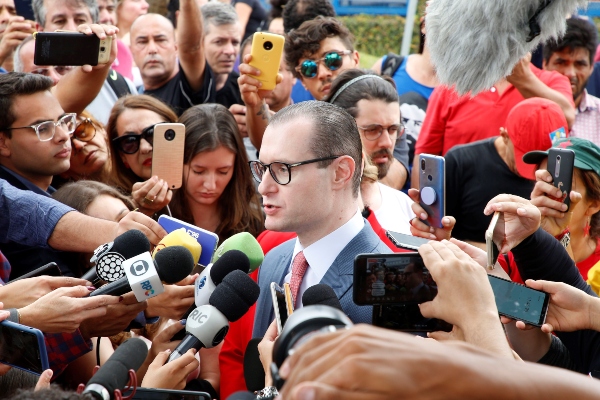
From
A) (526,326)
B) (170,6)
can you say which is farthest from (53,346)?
(170,6)

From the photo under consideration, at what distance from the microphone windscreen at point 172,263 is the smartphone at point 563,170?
1.91 m

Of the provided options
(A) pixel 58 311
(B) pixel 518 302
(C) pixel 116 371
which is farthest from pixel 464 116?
(C) pixel 116 371

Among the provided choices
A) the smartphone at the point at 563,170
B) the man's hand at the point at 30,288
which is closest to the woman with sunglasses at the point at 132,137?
the man's hand at the point at 30,288

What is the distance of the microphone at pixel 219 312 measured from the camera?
249 cm

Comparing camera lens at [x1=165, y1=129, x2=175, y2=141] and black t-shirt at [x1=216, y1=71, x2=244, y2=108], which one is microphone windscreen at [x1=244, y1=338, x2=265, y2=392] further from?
black t-shirt at [x1=216, y1=71, x2=244, y2=108]

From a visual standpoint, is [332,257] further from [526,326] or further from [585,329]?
[585,329]

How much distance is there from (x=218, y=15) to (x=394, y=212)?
3.24 meters

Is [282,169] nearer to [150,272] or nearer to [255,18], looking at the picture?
[150,272]

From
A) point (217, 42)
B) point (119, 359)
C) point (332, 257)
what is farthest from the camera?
point (217, 42)

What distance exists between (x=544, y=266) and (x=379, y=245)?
28.2 inches

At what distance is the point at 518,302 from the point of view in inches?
103

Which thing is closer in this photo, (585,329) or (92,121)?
(585,329)

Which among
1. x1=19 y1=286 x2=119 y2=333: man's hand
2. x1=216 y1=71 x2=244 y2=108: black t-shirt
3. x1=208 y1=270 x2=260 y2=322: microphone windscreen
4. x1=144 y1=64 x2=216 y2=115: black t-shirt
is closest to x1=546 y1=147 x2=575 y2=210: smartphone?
x1=208 y1=270 x2=260 y2=322: microphone windscreen

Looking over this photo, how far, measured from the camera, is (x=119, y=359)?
198cm
